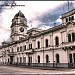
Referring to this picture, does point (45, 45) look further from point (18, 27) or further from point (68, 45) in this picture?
point (18, 27)

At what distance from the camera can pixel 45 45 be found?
44906 mm

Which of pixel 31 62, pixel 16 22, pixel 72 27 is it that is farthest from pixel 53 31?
pixel 16 22

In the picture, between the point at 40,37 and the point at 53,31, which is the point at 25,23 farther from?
the point at 53,31

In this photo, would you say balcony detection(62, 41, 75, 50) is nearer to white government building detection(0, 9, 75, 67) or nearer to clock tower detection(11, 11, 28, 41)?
white government building detection(0, 9, 75, 67)

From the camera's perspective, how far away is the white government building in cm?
3597

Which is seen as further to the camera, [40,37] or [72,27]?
[40,37]

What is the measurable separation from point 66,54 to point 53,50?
553 cm

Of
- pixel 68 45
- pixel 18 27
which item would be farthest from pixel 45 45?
pixel 18 27

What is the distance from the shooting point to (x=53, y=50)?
41312 mm

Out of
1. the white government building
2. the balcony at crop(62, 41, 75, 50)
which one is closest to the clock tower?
the white government building

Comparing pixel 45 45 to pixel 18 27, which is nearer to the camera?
pixel 45 45

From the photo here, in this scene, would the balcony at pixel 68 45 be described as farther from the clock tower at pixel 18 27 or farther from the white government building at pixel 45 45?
the clock tower at pixel 18 27

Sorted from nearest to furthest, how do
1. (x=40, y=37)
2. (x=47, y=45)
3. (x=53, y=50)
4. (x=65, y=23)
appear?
1. (x=65, y=23)
2. (x=53, y=50)
3. (x=47, y=45)
4. (x=40, y=37)

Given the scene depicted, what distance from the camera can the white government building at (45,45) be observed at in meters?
36.0
